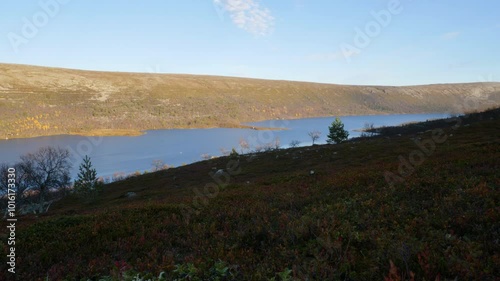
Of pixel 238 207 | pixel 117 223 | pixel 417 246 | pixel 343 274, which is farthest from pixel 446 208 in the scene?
pixel 117 223

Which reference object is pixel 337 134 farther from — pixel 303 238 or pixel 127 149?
pixel 127 149

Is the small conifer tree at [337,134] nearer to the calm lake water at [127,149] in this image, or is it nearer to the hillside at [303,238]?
the hillside at [303,238]

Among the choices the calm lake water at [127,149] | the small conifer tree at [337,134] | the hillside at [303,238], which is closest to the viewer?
the hillside at [303,238]

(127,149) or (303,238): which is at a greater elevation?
(303,238)

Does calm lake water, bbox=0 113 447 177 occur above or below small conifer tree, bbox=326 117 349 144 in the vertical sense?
below

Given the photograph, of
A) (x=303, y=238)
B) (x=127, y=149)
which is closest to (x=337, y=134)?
(x=303, y=238)

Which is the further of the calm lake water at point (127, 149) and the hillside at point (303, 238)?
the calm lake water at point (127, 149)

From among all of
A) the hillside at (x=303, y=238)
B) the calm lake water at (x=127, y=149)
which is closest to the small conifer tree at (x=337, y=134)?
the hillside at (x=303, y=238)

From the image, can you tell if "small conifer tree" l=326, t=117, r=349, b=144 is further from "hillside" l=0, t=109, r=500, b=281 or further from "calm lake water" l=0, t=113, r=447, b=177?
"calm lake water" l=0, t=113, r=447, b=177

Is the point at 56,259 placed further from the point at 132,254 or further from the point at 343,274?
the point at 343,274

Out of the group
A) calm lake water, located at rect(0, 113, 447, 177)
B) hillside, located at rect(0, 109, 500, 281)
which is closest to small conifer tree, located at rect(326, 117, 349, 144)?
hillside, located at rect(0, 109, 500, 281)

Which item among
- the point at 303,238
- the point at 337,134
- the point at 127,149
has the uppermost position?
the point at 303,238

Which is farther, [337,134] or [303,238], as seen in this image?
[337,134]

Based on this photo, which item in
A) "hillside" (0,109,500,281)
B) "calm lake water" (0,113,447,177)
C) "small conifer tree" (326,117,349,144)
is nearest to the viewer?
"hillside" (0,109,500,281)
